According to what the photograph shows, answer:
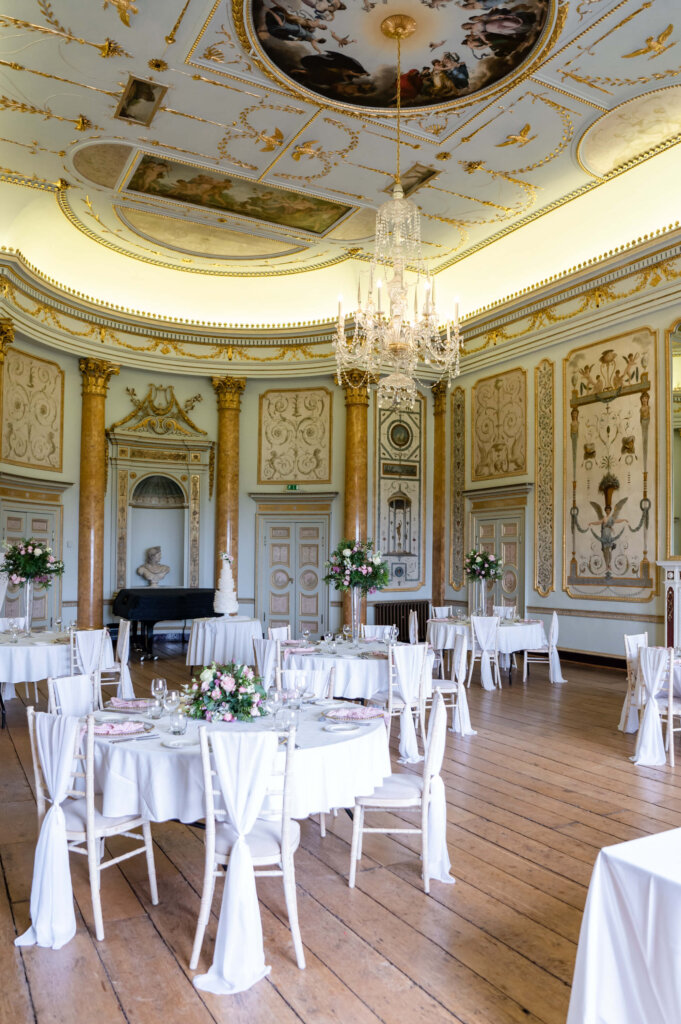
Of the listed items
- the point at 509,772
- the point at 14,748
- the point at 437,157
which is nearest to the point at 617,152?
the point at 437,157

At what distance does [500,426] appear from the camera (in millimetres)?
12297

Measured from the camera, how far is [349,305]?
529 inches

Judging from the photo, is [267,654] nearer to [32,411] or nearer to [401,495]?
[32,411]

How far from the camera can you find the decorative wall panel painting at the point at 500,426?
39.1 feet

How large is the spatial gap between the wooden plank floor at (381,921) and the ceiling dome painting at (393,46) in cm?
608

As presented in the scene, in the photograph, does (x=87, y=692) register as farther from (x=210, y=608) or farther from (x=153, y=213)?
(x=153, y=213)

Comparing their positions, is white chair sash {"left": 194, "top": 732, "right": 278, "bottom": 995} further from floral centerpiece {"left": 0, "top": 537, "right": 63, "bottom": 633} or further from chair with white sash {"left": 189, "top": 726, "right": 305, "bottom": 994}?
floral centerpiece {"left": 0, "top": 537, "right": 63, "bottom": 633}

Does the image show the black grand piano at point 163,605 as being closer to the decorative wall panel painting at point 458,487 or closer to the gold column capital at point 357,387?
the gold column capital at point 357,387

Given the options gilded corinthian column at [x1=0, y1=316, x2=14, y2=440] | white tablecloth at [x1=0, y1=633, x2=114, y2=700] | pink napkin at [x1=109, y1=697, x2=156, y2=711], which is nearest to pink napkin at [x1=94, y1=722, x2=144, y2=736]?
pink napkin at [x1=109, y1=697, x2=156, y2=711]

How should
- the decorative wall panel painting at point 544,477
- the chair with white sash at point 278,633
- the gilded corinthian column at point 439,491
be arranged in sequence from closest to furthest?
the chair with white sash at point 278,633
the decorative wall panel painting at point 544,477
the gilded corinthian column at point 439,491

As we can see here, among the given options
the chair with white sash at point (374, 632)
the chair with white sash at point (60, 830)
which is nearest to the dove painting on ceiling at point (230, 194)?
the chair with white sash at point (374, 632)

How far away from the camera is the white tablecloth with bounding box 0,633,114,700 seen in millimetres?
7066

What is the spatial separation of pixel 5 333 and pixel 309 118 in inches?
212

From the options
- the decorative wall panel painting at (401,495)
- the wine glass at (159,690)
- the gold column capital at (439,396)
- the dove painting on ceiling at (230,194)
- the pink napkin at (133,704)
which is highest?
the dove painting on ceiling at (230,194)
